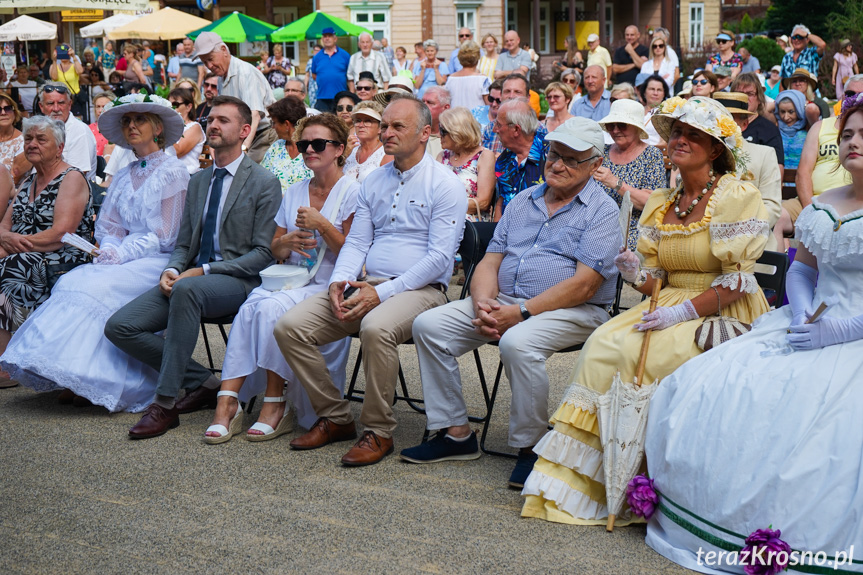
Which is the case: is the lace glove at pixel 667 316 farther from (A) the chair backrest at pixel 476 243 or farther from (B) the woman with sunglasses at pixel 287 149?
(B) the woman with sunglasses at pixel 287 149

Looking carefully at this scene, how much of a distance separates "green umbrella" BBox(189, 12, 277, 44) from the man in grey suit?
14.5 metres

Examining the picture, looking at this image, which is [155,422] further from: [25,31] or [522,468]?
[25,31]

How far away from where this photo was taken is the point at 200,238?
5.39 metres

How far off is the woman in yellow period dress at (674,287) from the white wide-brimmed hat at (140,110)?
3.09m

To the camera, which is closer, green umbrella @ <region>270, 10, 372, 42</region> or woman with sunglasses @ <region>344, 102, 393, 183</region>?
woman with sunglasses @ <region>344, 102, 393, 183</region>

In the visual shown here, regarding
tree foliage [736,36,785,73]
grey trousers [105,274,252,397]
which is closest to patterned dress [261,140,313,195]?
grey trousers [105,274,252,397]

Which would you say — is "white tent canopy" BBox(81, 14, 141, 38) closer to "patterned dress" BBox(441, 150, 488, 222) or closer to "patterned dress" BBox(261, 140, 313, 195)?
"patterned dress" BBox(261, 140, 313, 195)

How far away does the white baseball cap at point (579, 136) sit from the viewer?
424 centimetres

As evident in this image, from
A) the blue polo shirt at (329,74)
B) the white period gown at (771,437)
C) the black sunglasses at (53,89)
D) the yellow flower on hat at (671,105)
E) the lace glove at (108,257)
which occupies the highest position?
the blue polo shirt at (329,74)

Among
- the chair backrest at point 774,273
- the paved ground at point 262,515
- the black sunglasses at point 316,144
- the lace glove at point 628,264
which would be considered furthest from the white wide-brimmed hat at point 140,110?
the chair backrest at point 774,273

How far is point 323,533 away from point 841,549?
1813 mm

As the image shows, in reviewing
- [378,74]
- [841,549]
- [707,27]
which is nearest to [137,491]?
[841,549]

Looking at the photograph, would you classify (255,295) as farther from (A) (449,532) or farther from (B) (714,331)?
(B) (714,331)

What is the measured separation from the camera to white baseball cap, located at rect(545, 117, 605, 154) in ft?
13.9
